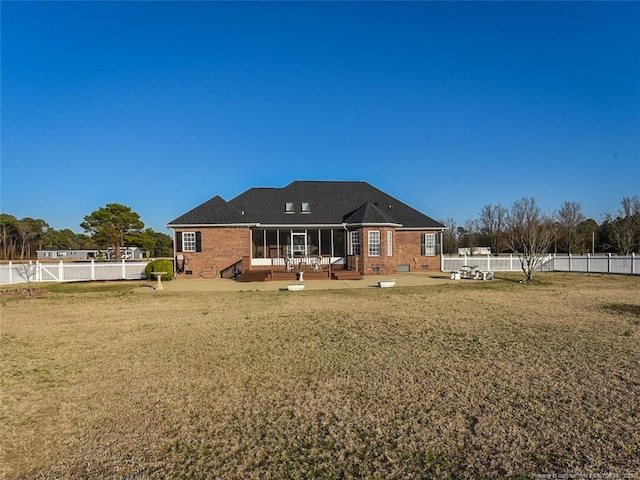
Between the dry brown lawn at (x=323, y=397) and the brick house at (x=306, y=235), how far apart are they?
13.8 m

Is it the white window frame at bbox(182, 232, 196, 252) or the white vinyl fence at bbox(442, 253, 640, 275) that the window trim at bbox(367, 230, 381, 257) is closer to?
the white vinyl fence at bbox(442, 253, 640, 275)

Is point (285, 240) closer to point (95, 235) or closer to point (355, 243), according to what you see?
point (355, 243)

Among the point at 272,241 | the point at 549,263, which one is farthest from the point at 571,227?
the point at 272,241

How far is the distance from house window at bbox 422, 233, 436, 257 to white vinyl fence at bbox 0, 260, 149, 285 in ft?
62.6

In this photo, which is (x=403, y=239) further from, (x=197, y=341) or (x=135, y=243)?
(x=135, y=243)

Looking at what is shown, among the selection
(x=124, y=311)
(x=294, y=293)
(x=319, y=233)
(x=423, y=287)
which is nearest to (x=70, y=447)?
(x=124, y=311)

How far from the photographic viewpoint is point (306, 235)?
1049 inches

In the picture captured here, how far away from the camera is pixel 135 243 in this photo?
49531mm

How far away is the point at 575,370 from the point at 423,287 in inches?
475

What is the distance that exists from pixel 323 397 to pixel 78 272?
79.3 feet

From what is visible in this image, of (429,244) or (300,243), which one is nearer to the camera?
(300,243)

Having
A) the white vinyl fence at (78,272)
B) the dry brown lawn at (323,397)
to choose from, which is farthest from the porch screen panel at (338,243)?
the dry brown lawn at (323,397)

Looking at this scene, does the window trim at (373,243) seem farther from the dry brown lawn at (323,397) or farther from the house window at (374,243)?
the dry brown lawn at (323,397)

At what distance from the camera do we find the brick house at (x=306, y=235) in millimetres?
24203
